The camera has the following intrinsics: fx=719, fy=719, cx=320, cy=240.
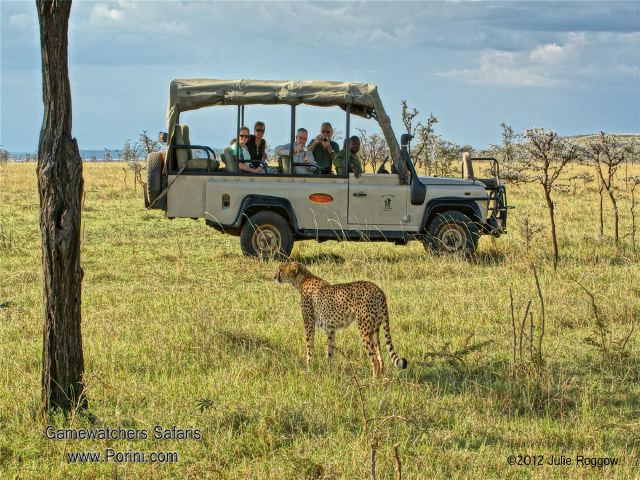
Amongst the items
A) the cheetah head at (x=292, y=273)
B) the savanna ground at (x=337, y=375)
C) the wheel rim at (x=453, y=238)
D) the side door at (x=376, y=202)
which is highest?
the side door at (x=376, y=202)

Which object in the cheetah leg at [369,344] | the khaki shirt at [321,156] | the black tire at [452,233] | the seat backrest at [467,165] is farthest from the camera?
the seat backrest at [467,165]

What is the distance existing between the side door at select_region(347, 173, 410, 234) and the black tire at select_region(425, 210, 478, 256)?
0.46 m

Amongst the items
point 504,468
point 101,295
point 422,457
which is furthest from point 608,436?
point 101,295

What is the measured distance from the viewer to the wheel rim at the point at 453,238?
10.0m

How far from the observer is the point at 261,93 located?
9508 mm

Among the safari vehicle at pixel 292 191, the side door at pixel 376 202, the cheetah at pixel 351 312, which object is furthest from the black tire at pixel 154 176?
the cheetah at pixel 351 312

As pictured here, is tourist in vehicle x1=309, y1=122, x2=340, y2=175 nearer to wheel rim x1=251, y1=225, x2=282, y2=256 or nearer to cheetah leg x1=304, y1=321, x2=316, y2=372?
wheel rim x1=251, y1=225, x2=282, y2=256

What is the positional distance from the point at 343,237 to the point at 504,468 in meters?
5.94

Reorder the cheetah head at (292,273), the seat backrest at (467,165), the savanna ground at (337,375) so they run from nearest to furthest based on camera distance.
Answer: the savanna ground at (337,375) < the cheetah head at (292,273) < the seat backrest at (467,165)

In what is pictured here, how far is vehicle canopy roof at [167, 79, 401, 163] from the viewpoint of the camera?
374 inches

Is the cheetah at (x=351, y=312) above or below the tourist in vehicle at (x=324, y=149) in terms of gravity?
below

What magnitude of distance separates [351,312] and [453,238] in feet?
16.7

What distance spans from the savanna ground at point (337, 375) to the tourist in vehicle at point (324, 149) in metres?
1.54

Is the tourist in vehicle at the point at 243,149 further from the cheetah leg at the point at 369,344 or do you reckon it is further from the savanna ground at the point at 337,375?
the cheetah leg at the point at 369,344
